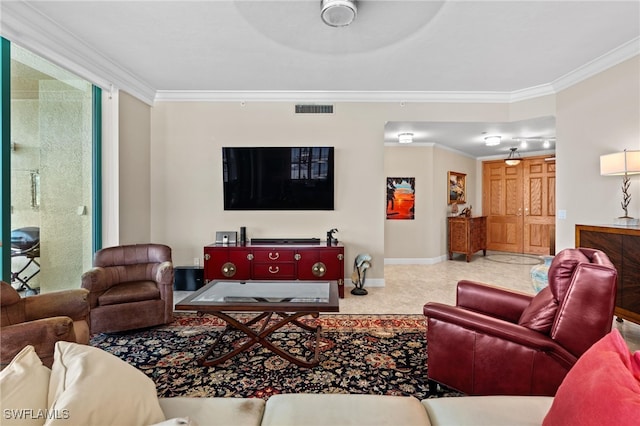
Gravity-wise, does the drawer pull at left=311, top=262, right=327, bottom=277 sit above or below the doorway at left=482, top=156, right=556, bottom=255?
below

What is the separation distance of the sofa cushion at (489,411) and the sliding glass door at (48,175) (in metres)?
3.38

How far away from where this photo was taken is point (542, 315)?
1.65 m

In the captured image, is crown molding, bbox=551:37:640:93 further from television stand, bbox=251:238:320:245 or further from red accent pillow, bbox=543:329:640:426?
television stand, bbox=251:238:320:245

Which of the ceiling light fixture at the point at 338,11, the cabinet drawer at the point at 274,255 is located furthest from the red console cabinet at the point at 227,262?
the ceiling light fixture at the point at 338,11

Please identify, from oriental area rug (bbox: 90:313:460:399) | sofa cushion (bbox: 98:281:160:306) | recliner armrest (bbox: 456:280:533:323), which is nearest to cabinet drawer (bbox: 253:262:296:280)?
oriental area rug (bbox: 90:313:460:399)

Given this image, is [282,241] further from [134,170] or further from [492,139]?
[492,139]

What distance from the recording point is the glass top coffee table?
84.4 inches

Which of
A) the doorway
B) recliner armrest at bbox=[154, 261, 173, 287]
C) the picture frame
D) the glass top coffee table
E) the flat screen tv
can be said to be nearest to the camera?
the glass top coffee table

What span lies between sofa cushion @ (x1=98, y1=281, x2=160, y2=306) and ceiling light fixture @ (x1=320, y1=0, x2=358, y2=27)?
293 centimetres

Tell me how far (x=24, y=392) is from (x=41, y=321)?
1413 mm

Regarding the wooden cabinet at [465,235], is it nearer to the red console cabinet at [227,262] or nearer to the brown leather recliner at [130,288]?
the red console cabinet at [227,262]

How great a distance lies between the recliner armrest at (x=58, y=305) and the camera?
205 cm

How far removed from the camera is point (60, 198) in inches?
123

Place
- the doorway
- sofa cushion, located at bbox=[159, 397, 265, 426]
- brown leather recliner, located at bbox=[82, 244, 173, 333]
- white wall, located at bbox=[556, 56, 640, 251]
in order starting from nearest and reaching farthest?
sofa cushion, located at bbox=[159, 397, 265, 426], brown leather recliner, located at bbox=[82, 244, 173, 333], white wall, located at bbox=[556, 56, 640, 251], the doorway
